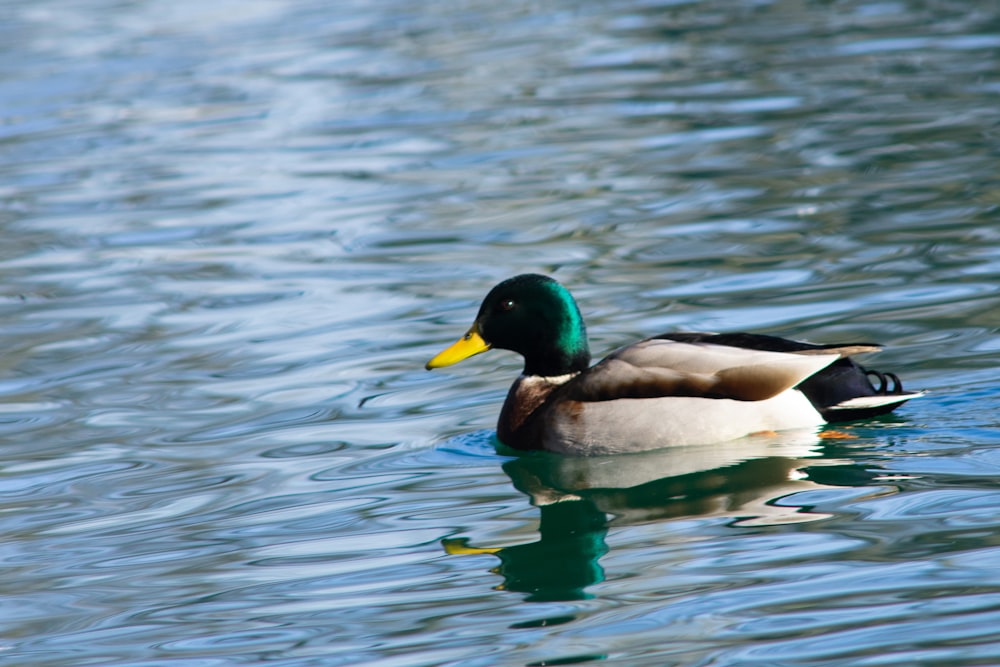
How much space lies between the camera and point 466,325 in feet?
28.9

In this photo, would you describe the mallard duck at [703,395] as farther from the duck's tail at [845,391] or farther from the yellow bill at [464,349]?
the yellow bill at [464,349]

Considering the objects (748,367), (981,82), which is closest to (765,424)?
(748,367)

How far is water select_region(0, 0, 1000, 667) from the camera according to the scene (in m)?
4.99

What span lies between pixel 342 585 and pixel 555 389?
1925 millimetres

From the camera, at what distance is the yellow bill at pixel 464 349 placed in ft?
23.1

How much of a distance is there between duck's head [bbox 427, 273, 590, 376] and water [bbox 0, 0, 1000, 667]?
41 centimetres

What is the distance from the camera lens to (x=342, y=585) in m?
5.36

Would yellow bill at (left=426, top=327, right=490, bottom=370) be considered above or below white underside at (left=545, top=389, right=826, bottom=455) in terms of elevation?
above

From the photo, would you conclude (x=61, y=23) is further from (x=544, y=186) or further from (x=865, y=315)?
(x=865, y=315)

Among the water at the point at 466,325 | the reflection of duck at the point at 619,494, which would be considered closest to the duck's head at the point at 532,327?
the water at the point at 466,325

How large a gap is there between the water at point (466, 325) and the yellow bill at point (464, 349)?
36cm

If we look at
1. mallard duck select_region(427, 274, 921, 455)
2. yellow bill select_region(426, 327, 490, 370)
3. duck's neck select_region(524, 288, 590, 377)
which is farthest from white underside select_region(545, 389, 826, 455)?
Result: yellow bill select_region(426, 327, 490, 370)

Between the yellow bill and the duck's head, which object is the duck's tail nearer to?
the duck's head

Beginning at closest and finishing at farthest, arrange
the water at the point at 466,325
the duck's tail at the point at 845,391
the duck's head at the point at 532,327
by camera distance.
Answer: the water at the point at 466,325, the duck's tail at the point at 845,391, the duck's head at the point at 532,327
